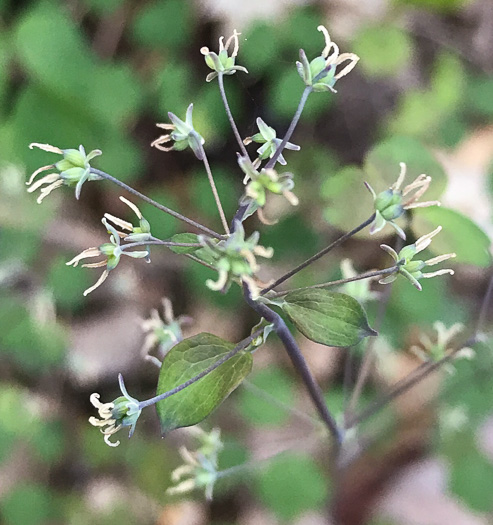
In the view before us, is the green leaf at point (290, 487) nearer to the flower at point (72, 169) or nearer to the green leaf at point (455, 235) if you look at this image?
the green leaf at point (455, 235)

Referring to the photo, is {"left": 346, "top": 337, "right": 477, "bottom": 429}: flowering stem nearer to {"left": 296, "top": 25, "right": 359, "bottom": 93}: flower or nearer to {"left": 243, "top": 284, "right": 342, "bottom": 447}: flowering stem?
{"left": 243, "top": 284, "right": 342, "bottom": 447}: flowering stem

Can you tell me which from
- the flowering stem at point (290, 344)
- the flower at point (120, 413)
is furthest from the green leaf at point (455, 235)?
the flower at point (120, 413)

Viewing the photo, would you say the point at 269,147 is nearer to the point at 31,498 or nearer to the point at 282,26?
the point at 282,26

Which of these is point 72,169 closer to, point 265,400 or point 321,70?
point 321,70

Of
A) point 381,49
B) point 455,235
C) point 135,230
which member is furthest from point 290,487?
point 381,49

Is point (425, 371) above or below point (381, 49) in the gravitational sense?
below

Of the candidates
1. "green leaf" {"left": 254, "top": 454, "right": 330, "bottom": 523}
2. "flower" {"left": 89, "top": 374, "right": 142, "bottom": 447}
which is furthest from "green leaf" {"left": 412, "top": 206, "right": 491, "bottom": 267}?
"green leaf" {"left": 254, "top": 454, "right": 330, "bottom": 523}

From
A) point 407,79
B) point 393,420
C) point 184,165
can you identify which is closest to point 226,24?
point 184,165
